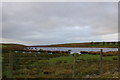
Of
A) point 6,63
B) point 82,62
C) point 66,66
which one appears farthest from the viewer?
point 82,62

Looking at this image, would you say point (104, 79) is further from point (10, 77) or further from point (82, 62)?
point (82, 62)

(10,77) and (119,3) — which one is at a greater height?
(119,3)

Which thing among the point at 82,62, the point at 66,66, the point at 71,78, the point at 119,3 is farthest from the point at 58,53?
the point at 119,3

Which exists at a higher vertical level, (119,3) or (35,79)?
(119,3)

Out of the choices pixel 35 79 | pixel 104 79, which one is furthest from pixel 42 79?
pixel 104 79

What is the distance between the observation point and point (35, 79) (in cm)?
851

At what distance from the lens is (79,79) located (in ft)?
28.5

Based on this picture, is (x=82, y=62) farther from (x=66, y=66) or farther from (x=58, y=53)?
(x=58, y=53)

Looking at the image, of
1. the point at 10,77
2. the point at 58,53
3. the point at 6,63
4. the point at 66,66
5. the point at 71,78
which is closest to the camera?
the point at 10,77

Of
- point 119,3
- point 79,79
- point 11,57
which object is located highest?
point 119,3

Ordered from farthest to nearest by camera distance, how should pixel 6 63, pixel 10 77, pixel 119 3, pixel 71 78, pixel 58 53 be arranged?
pixel 58 53 → pixel 6 63 → pixel 71 78 → pixel 10 77 → pixel 119 3

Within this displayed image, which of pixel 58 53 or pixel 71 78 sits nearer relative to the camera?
pixel 71 78

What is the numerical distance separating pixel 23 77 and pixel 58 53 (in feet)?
44.6

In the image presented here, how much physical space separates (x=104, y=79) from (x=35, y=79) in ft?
10.9
